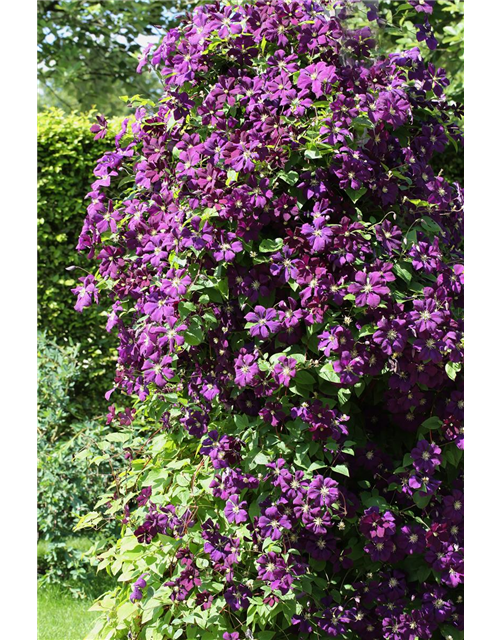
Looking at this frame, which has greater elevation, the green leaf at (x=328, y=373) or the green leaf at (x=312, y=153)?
the green leaf at (x=312, y=153)

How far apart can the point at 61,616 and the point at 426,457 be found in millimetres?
2555

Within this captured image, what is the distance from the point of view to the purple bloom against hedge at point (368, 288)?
7.35 ft

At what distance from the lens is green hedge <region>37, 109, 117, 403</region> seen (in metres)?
5.37

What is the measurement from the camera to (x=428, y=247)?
2451 millimetres

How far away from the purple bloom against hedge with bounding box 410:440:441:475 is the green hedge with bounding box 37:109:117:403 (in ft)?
11.1

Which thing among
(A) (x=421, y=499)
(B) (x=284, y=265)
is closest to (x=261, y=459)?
(A) (x=421, y=499)

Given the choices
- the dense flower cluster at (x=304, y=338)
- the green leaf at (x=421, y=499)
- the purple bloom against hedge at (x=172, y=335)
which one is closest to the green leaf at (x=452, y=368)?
the dense flower cluster at (x=304, y=338)

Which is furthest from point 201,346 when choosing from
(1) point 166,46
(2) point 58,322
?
(2) point 58,322

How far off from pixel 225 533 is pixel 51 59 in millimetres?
9051

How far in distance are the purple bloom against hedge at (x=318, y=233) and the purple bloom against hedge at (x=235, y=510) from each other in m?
0.84

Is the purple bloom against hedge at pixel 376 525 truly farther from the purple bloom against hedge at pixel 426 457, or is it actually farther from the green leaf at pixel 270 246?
the green leaf at pixel 270 246

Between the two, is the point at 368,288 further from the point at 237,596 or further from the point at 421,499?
the point at 237,596

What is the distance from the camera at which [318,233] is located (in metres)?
2.34
